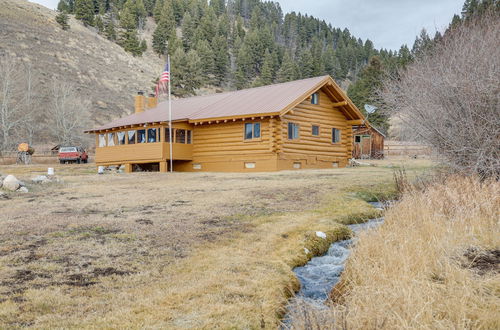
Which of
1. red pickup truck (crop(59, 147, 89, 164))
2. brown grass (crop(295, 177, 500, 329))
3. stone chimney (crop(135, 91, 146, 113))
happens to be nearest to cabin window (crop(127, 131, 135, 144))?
stone chimney (crop(135, 91, 146, 113))

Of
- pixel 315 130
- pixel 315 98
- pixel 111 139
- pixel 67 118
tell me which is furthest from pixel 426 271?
pixel 67 118

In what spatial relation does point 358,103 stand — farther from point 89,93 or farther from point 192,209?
point 192,209

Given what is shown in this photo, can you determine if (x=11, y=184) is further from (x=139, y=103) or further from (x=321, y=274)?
(x=139, y=103)

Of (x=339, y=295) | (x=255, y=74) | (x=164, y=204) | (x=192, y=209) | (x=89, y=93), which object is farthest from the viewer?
(x=255, y=74)

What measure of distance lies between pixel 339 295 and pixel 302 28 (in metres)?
147

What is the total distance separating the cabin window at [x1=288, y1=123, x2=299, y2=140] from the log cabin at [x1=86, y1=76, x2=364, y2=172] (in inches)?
2.0

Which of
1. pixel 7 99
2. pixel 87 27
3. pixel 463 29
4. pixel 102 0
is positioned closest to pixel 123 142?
pixel 7 99

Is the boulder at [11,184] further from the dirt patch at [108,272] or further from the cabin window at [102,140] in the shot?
the cabin window at [102,140]

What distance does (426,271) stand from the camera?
5.69 meters

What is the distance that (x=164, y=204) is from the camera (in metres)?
12.6

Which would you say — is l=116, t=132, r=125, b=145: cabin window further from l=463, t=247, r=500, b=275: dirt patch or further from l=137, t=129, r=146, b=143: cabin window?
l=463, t=247, r=500, b=275: dirt patch

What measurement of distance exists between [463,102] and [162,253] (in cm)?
887

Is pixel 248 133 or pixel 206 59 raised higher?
pixel 206 59

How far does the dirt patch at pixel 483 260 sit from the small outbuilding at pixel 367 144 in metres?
38.4
